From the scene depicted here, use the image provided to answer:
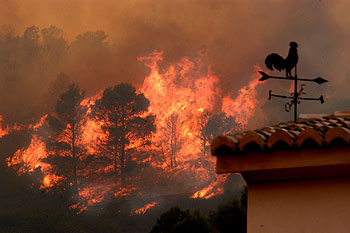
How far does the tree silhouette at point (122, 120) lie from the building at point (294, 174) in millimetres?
32512

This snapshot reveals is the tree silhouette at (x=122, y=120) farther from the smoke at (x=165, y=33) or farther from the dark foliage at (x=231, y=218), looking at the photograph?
the dark foliage at (x=231, y=218)

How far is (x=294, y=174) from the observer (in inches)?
105

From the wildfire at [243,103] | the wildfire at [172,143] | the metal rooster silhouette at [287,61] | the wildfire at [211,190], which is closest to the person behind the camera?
the metal rooster silhouette at [287,61]

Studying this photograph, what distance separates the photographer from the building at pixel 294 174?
8.42 feet

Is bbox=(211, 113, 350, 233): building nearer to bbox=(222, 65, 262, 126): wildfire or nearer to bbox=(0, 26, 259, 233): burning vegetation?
bbox=(0, 26, 259, 233): burning vegetation

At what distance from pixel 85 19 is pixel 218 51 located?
430 inches

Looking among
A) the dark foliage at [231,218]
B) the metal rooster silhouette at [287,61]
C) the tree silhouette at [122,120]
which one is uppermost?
the metal rooster silhouette at [287,61]

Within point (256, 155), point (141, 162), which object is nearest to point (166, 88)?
point (141, 162)

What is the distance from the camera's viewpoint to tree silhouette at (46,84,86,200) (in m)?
34.2

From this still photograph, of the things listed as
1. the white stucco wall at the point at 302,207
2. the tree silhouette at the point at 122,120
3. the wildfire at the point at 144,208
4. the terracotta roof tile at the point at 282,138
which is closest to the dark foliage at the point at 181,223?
the white stucco wall at the point at 302,207

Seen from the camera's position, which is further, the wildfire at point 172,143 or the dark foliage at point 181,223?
the wildfire at point 172,143

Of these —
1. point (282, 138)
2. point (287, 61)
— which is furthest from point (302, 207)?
point (287, 61)

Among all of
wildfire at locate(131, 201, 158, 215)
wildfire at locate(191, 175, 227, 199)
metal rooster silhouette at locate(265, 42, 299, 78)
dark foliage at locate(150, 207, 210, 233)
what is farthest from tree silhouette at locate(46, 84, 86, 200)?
metal rooster silhouette at locate(265, 42, 299, 78)

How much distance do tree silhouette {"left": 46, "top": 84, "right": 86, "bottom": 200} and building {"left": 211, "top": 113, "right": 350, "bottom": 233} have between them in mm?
32402
